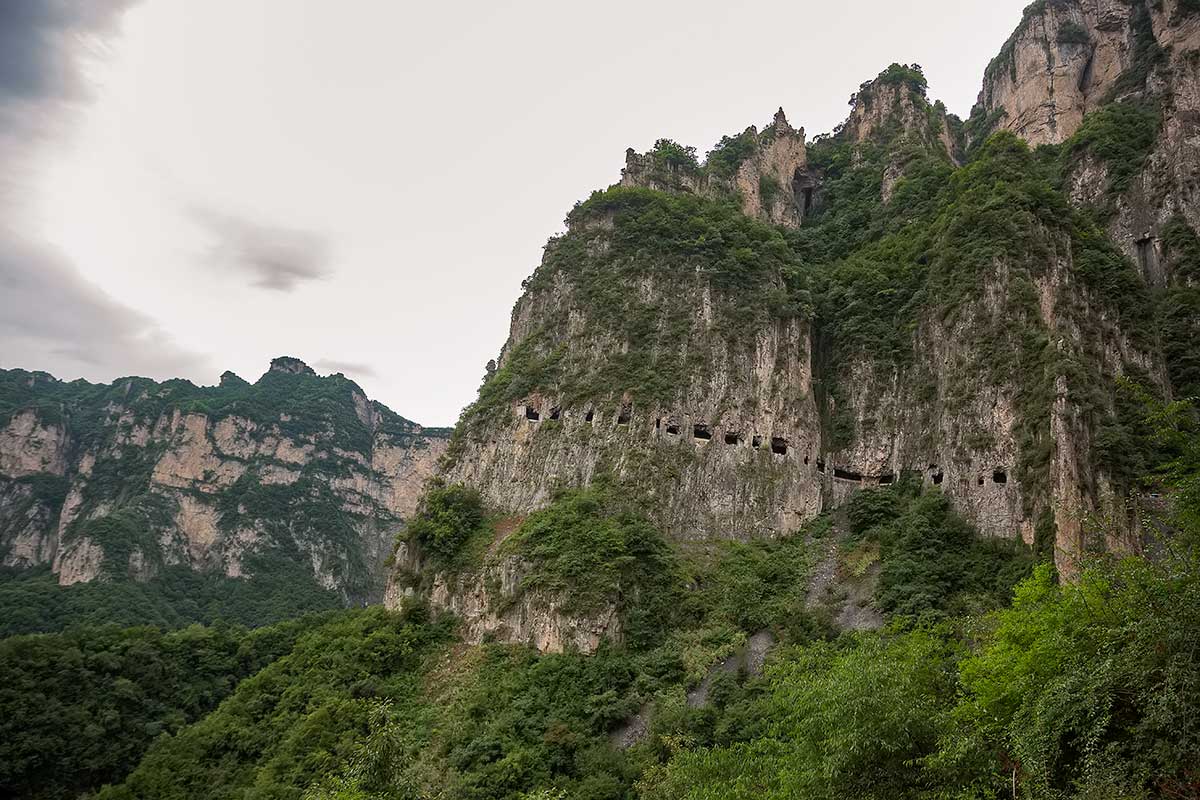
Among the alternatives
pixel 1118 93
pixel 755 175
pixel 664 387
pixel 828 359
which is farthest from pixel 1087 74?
pixel 664 387

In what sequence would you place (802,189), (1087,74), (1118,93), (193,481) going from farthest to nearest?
(193,481) < (802,189) < (1087,74) < (1118,93)

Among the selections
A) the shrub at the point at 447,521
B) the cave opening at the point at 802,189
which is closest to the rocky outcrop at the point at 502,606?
the shrub at the point at 447,521

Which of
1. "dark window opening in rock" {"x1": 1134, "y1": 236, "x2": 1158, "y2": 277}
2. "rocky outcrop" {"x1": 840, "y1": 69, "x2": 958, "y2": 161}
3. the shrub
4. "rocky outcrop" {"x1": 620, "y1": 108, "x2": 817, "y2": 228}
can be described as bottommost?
the shrub

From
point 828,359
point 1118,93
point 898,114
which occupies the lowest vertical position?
point 828,359

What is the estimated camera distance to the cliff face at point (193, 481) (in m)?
96.2

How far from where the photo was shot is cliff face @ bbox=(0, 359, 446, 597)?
96.2 metres

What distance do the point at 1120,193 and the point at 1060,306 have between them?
12.4 m

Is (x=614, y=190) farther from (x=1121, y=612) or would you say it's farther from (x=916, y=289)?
(x=1121, y=612)

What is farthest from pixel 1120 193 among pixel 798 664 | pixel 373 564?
pixel 373 564

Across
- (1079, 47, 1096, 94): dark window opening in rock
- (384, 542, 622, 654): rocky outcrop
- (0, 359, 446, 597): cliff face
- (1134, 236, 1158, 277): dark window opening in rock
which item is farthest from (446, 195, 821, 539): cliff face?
(0, 359, 446, 597): cliff face

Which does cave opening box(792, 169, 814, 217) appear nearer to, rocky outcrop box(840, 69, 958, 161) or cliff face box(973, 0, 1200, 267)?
rocky outcrop box(840, 69, 958, 161)

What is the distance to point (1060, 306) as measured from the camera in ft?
117

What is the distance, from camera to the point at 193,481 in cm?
10500

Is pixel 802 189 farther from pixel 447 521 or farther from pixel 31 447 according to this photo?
pixel 31 447
